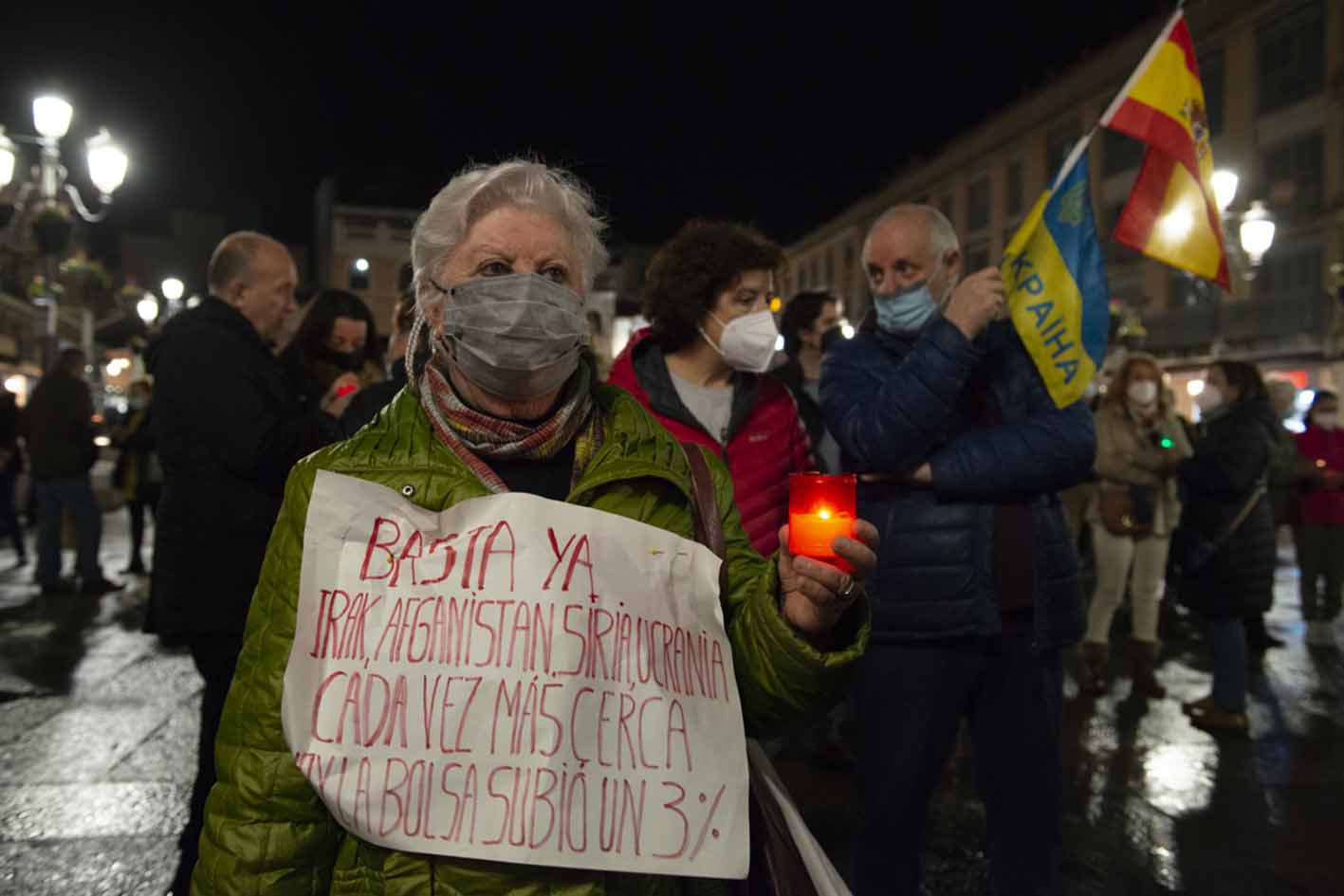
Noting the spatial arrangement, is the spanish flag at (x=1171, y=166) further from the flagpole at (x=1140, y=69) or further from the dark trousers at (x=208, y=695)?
the dark trousers at (x=208, y=695)

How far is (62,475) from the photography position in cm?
906

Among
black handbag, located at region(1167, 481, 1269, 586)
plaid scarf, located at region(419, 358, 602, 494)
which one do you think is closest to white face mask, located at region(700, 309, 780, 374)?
plaid scarf, located at region(419, 358, 602, 494)

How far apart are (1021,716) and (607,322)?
24.9ft

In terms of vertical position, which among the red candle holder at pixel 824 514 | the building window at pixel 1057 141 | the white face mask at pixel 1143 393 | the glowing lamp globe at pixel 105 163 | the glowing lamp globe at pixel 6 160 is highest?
the building window at pixel 1057 141

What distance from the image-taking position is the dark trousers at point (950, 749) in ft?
8.80

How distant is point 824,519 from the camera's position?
1.53 meters

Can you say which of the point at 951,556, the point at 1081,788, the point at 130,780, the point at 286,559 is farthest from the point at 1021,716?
the point at 130,780

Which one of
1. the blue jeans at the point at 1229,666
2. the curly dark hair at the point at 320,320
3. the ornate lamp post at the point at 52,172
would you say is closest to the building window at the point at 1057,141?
the ornate lamp post at the point at 52,172

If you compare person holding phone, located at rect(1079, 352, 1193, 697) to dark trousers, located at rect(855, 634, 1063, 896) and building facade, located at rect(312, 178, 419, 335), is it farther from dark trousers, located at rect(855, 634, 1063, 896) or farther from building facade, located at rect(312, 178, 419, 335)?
building facade, located at rect(312, 178, 419, 335)

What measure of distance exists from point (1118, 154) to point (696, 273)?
35.2 meters

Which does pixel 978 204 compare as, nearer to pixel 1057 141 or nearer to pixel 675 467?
pixel 1057 141

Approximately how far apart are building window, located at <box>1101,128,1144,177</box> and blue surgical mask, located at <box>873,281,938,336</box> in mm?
33800

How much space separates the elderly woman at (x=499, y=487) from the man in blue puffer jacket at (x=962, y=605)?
0.93m

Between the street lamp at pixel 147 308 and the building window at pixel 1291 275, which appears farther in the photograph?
the building window at pixel 1291 275
